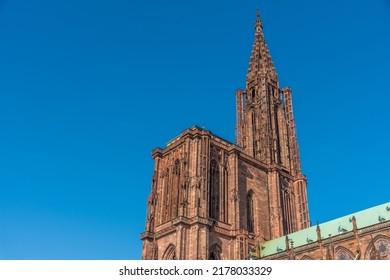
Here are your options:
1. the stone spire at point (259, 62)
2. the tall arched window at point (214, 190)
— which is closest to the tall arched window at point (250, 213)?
the tall arched window at point (214, 190)

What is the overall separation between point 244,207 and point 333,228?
10682 mm

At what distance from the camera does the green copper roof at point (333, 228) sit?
3697cm

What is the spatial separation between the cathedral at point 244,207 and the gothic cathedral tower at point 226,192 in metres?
0.11

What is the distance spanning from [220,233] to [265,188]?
39.2ft

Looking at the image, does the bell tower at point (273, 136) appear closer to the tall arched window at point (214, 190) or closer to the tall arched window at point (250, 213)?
the tall arched window at point (250, 213)

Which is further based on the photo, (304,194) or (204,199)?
(304,194)

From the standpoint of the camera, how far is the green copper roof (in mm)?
36969

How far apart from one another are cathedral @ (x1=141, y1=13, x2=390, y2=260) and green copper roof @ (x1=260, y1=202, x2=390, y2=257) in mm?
109

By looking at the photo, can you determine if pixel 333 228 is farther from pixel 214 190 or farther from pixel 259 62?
pixel 259 62

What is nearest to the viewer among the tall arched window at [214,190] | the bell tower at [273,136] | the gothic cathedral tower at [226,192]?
the gothic cathedral tower at [226,192]

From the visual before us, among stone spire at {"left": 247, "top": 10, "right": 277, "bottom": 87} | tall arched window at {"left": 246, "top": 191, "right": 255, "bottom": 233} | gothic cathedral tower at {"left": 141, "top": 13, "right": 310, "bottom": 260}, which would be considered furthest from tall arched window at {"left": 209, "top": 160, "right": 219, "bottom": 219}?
stone spire at {"left": 247, "top": 10, "right": 277, "bottom": 87}
